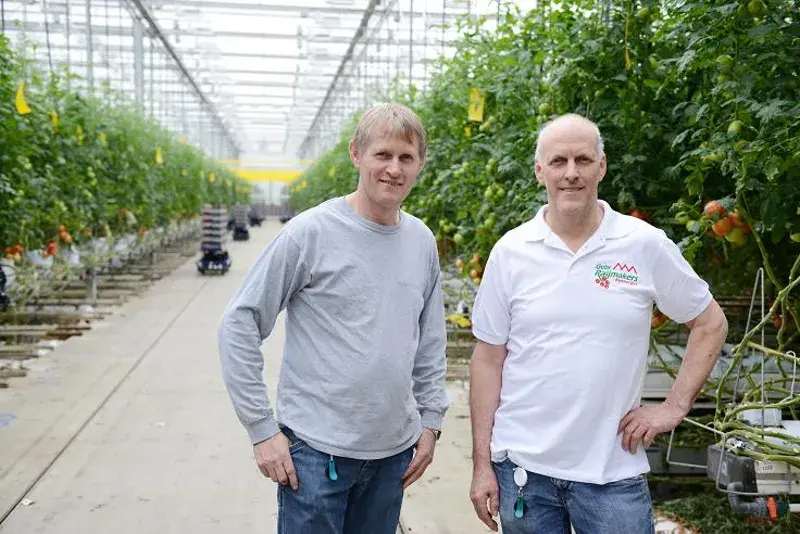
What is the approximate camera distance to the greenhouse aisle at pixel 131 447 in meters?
3.64

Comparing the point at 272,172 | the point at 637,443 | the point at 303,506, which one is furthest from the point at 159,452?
the point at 272,172

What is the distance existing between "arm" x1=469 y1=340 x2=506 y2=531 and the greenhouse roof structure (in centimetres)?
601

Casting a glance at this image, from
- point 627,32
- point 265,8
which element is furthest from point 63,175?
point 265,8

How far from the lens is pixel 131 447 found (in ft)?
15.1

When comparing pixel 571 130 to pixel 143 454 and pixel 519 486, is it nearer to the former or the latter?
pixel 519 486

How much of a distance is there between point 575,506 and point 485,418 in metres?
0.25

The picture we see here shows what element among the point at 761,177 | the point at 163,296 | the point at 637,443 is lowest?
the point at 163,296

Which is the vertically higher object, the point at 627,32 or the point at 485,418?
the point at 627,32

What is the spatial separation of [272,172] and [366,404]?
44386 mm

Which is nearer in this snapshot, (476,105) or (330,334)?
(330,334)

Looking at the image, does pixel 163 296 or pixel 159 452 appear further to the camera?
pixel 163 296

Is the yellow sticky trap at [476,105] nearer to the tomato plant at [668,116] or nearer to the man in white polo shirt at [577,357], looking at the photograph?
the tomato plant at [668,116]

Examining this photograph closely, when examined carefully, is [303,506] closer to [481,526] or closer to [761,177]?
[761,177]

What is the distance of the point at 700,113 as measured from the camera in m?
2.64
